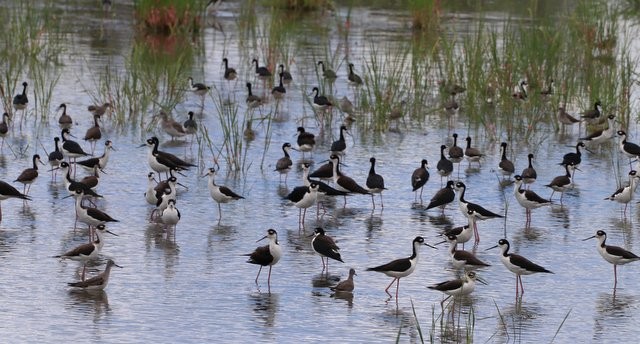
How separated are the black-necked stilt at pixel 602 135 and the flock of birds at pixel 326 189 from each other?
0.02 meters

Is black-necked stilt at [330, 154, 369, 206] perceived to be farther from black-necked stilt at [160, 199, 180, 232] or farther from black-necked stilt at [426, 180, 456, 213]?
black-necked stilt at [160, 199, 180, 232]

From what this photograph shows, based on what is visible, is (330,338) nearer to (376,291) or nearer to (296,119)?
(376,291)

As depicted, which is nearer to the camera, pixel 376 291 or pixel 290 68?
pixel 376 291

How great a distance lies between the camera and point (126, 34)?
33.2 metres

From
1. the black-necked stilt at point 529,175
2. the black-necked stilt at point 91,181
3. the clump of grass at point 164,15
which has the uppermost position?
the clump of grass at point 164,15

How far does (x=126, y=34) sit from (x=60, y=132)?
439 inches

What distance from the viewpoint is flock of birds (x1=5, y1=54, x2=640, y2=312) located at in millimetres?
14078

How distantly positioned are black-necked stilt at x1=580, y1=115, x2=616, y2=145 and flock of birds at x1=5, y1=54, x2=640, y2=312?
0.7 inches

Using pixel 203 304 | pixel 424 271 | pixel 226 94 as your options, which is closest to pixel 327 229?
pixel 424 271

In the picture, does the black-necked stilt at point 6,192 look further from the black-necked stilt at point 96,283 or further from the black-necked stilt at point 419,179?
the black-necked stilt at point 419,179

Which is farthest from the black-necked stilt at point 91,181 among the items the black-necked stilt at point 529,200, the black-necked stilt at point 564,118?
the black-necked stilt at point 564,118

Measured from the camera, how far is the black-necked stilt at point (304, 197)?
16922 millimetres

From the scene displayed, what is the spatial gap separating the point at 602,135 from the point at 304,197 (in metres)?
7.41

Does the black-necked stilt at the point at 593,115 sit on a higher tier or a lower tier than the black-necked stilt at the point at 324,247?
higher
